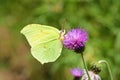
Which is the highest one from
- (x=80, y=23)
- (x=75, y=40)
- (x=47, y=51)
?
(x=75, y=40)

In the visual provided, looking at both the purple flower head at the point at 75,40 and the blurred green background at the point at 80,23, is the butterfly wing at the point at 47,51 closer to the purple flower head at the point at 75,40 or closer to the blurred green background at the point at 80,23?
the purple flower head at the point at 75,40

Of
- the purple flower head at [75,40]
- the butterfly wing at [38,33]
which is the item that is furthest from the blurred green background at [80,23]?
the purple flower head at [75,40]

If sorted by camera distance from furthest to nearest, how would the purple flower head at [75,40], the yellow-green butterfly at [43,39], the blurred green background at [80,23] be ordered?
1. the blurred green background at [80,23]
2. the yellow-green butterfly at [43,39]
3. the purple flower head at [75,40]

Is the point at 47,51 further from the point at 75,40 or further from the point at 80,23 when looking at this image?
the point at 80,23

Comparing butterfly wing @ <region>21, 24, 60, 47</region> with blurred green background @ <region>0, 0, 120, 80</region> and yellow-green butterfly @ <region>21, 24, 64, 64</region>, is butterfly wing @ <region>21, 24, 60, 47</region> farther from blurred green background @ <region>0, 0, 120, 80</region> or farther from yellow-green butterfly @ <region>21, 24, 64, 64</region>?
blurred green background @ <region>0, 0, 120, 80</region>

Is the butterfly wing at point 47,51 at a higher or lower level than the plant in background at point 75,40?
lower

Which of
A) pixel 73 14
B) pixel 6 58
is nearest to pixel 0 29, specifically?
pixel 6 58

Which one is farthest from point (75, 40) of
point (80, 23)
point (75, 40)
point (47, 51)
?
point (80, 23)

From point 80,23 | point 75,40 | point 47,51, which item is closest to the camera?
point 75,40

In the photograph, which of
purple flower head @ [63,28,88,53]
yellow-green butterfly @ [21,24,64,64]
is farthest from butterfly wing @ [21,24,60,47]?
purple flower head @ [63,28,88,53]
